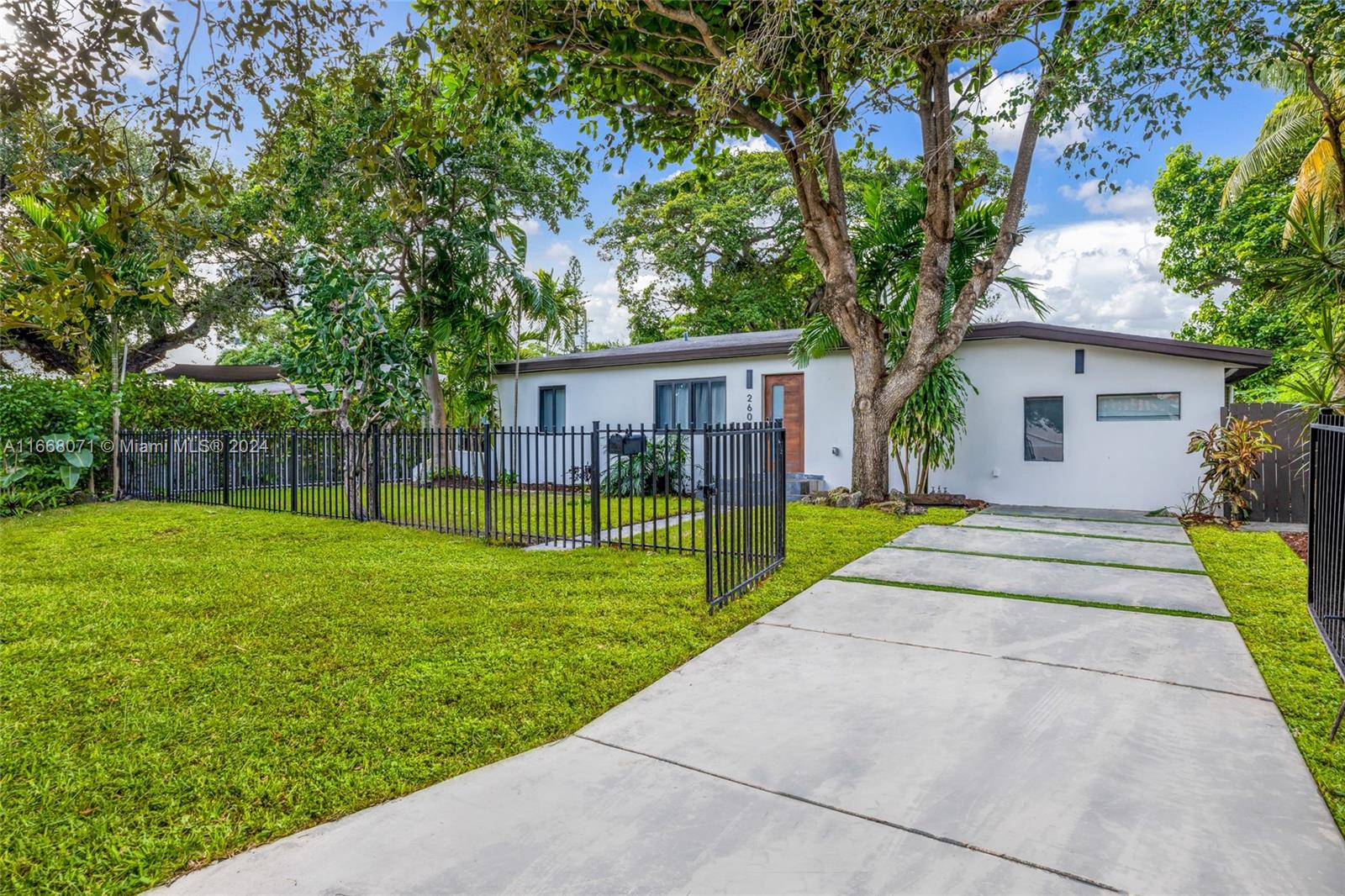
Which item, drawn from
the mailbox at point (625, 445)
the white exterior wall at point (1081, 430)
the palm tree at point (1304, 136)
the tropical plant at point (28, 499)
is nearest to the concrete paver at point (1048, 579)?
the mailbox at point (625, 445)

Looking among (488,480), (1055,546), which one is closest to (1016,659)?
(1055,546)

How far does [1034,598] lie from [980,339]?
6.04m

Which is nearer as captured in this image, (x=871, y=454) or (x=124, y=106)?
(x=124, y=106)

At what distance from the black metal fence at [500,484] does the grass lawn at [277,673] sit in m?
0.46

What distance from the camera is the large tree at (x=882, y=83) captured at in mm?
5914

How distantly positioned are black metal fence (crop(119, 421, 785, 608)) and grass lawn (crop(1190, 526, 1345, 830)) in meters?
2.96

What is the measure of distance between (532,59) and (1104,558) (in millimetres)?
8014

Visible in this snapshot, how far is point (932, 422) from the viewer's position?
9.30 m

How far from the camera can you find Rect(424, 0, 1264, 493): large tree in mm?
5914

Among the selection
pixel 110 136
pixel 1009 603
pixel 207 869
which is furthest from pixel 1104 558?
pixel 110 136

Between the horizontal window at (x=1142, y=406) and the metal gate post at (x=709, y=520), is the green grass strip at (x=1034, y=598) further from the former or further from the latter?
the horizontal window at (x=1142, y=406)

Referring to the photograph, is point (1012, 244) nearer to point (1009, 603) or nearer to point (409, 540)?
point (1009, 603)

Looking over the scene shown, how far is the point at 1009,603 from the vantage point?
471cm

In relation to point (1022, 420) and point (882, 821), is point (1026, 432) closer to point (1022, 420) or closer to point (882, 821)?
point (1022, 420)
